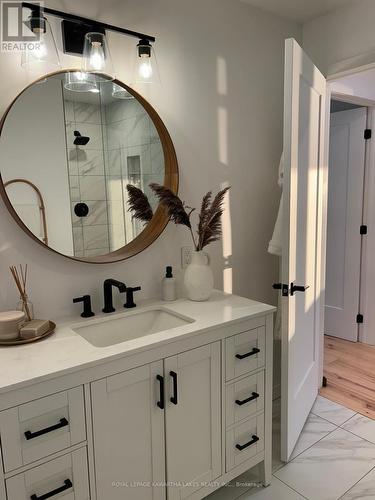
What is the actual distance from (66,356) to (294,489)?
1378 mm

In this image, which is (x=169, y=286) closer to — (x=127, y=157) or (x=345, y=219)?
(x=127, y=157)

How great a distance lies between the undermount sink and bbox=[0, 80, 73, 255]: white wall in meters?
0.36

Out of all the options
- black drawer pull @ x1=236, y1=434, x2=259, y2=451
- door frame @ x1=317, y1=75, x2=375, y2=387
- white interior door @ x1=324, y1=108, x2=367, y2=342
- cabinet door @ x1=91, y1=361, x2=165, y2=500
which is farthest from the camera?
white interior door @ x1=324, y1=108, x2=367, y2=342

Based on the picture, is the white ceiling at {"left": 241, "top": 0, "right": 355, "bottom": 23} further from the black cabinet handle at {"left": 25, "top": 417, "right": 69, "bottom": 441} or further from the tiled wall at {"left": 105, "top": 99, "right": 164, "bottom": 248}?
the black cabinet handle at {"left": 25, "top": 417, "right": 69, "bottom": 441}

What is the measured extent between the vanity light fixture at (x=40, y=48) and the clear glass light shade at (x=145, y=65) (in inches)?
15.1

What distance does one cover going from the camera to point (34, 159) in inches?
64.9

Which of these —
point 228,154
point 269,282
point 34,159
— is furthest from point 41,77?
point 269,282

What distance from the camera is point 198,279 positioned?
1.97 m

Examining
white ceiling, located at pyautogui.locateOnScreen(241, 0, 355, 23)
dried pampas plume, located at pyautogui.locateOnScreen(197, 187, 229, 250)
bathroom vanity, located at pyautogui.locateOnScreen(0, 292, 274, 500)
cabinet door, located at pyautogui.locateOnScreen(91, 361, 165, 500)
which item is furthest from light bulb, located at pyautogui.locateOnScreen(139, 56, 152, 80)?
cabinet door, located at pyautogui.locateOnScreen(91, 361, 165, 500)

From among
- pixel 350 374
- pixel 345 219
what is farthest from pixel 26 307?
pixel 345 219

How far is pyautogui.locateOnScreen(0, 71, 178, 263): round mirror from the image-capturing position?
162 centimetres

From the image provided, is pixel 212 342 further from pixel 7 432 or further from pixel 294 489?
pixel 294 489

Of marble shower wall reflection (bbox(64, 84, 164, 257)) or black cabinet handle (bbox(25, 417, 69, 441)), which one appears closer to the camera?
black cabinet handle (bbox(25, 417, 69, 441))

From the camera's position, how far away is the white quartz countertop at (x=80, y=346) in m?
1.25
